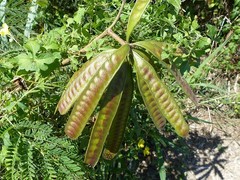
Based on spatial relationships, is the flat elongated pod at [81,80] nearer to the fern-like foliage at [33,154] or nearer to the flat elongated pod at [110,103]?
the flat elongated pod at [110,103]

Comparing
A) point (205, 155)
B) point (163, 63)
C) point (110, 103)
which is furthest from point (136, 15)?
point (205, 155)

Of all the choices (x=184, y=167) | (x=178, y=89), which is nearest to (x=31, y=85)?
(x=178, y=89)

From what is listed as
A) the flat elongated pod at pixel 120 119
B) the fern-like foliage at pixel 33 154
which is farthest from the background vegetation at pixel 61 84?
the flat elongated pod at pixel 120 119

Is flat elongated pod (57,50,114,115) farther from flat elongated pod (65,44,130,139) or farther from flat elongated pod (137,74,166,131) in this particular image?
flat elongated pod (137,74,166,131)

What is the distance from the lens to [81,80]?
4.44 feet

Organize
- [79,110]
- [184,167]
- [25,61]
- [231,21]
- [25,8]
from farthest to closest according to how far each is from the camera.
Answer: [231,21], [184,167], [25,8], [25,61], [79,110]

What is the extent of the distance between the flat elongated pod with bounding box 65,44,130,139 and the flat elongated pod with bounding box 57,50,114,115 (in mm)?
12

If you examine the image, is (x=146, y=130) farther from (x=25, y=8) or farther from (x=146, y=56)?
(x=146, y=56)

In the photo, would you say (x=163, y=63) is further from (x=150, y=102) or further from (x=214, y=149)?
(x=214, y=149)

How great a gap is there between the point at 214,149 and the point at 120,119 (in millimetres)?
1542

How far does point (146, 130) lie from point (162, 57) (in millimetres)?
982

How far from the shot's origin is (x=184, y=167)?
2.79 m

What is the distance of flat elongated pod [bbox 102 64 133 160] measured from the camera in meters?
1.42

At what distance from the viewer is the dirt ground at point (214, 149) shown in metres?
2.81
